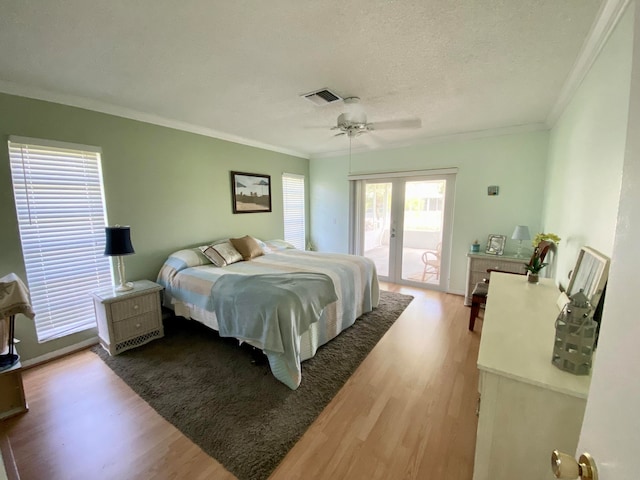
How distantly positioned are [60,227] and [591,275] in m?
4.13

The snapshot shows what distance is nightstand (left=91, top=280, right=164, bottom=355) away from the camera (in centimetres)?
253

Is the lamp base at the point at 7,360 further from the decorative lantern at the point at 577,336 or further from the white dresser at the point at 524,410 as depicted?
the decorative lantern at the point at 577,336

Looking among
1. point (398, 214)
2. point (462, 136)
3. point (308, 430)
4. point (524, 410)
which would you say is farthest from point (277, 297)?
point (462, 136)

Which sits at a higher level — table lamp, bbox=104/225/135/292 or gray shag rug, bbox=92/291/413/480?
table lamp, bbox=104/225/135/292

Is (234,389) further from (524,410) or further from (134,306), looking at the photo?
(524,410)

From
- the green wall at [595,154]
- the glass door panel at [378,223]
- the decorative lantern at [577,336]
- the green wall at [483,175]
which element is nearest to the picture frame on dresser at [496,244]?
the green wall at [483,175]

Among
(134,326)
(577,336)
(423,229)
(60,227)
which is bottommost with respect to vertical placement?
(134,326)

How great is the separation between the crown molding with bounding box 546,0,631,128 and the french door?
6.16 ft

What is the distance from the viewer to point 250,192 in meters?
4.37

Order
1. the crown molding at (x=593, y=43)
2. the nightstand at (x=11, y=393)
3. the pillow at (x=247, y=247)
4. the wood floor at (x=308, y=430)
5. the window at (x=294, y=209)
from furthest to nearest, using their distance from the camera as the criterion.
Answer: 1. the window at (x=294, y=209)
2. the pillow at (x=247, y=247)
3. the nightstand at (x=11, y=393)
4. the wood floor at (x=308, y=430)
5. the crown molding at (x=593, y=43)

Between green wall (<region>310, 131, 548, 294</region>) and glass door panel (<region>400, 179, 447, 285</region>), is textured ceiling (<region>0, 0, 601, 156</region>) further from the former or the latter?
glass door panel (<region>400, 179, 447, 285</region>)

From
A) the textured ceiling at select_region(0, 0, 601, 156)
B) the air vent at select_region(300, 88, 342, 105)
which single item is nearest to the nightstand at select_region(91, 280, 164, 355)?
the textured ceiling at select_region(0, 0, 601, 156)

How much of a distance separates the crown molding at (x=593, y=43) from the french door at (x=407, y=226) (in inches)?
74.0

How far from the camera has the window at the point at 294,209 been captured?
5109mm
